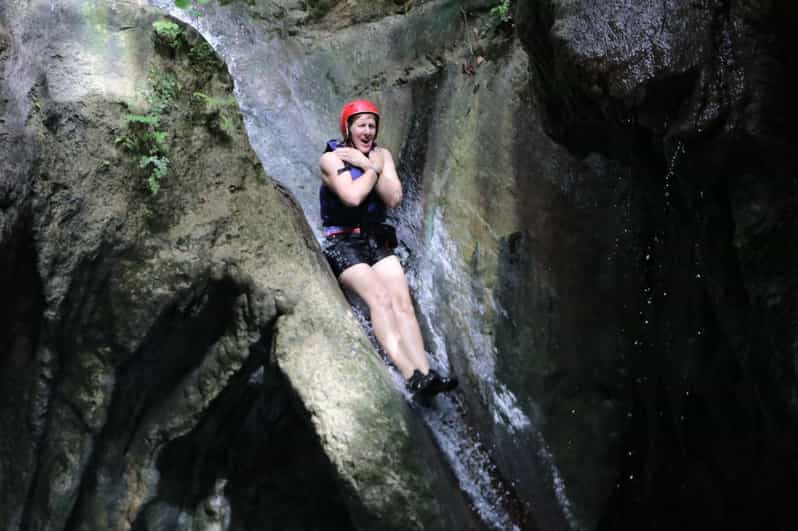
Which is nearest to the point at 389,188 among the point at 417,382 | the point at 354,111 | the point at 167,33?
the point at 354,111

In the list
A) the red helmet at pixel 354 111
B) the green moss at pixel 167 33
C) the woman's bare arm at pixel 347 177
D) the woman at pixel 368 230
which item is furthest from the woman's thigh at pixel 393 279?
the green moss at pixel 167 33

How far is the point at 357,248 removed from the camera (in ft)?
18.6

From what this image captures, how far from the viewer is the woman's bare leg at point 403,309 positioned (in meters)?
5.19

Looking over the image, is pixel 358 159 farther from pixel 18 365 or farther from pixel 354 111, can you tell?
pixel 18 365

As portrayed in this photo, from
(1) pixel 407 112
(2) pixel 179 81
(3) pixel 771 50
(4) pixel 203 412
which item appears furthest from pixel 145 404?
(3) pixel 771 50

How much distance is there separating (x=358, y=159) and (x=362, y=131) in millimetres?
258

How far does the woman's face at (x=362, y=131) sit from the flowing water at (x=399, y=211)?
2.24ft

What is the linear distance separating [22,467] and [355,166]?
2.75m

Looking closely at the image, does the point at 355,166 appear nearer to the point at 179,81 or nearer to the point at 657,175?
the point at 179,81

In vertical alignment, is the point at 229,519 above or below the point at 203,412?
below

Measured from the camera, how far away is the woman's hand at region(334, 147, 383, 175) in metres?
5.71

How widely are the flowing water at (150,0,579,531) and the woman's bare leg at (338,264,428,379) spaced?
0.13 metres

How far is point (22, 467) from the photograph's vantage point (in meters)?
4.79

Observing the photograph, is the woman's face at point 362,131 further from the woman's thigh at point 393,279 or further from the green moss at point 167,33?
the green moss at point 167,33
